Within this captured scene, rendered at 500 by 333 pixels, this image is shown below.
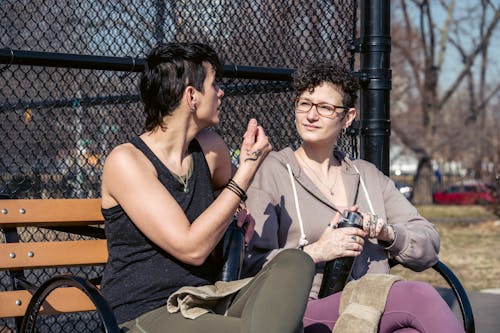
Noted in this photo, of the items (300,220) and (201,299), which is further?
(300,220)

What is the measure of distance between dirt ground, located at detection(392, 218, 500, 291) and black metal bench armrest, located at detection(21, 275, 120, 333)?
240 inches

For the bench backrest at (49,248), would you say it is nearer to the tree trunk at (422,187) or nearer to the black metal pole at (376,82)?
the black metal pole at (376,82)

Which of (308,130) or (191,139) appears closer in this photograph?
(191,139)

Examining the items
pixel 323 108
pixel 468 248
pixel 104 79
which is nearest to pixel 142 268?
pixel 323 108

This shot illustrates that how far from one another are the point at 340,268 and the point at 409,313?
1.20 feet

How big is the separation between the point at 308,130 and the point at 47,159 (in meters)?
1.31

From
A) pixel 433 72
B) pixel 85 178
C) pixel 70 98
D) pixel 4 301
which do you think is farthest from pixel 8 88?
pixel 433 72

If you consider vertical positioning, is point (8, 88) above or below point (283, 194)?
above

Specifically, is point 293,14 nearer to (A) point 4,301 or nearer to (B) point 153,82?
A: (B) point 153,82

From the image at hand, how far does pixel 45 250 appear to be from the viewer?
3.44 m

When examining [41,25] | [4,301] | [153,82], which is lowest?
[4,301]

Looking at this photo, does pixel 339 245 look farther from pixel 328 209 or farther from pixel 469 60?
pixel 469 60

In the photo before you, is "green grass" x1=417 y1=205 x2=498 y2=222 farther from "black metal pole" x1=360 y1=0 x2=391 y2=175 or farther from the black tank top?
the black tank top

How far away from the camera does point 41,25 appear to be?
13.6ft
